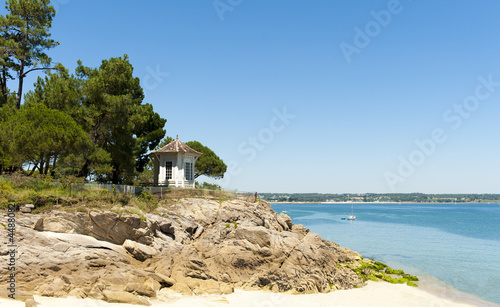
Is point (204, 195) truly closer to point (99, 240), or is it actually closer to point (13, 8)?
point (99, 240)

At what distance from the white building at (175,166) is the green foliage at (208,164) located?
2037 centimetres

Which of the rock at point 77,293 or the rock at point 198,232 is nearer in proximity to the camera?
the rock at point 77,293

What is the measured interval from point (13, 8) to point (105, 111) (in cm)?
1135

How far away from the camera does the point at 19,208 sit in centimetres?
1834

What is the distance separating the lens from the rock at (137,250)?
20031 millimetres

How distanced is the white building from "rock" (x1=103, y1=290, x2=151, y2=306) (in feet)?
52.9

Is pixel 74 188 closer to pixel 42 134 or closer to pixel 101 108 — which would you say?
pixel 42 134

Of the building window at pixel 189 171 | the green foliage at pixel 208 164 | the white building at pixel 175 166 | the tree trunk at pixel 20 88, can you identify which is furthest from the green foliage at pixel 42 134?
the green foliage at pixel 208 164

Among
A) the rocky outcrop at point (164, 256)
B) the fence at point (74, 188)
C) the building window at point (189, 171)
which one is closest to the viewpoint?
the rocky outcrop at point (164, 256)

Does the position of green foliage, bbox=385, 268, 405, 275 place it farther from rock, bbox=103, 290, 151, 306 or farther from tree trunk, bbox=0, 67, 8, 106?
tree trunk, bbox=0, 67, 8, 106

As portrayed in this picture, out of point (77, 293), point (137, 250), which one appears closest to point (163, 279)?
point (137, 250)

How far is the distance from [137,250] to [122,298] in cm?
454

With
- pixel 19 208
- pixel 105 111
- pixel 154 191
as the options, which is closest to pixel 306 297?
pixel 154 191

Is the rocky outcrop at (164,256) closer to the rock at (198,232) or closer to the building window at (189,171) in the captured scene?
the rock at (198,232)
